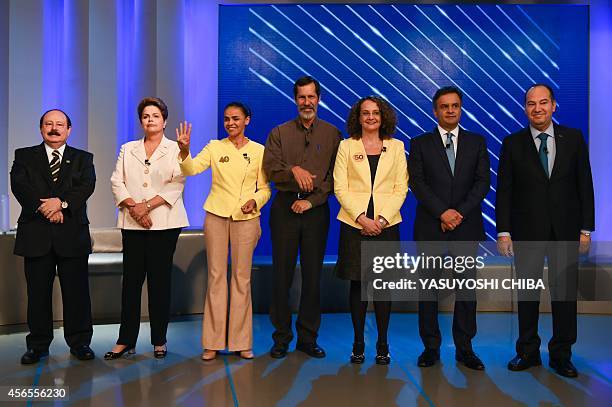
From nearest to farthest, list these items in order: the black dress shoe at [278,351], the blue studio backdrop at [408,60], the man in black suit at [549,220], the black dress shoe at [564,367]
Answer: the black dress shoe at [564,367] < the man in black suit at [549,220] < the black dress shoe at [278,351] < the blue studio backdrop at [408,60]

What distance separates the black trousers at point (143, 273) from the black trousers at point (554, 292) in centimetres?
218

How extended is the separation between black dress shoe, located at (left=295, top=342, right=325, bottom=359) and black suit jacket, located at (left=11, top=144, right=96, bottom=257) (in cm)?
152

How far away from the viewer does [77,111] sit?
672 cm

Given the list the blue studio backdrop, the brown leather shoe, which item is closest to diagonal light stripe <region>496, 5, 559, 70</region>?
the blue studio backdrop

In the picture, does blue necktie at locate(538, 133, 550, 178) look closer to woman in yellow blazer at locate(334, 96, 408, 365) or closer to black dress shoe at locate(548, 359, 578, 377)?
woman in yellow blazer at locate(334, 96, 408, 365)

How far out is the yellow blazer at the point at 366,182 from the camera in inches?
162

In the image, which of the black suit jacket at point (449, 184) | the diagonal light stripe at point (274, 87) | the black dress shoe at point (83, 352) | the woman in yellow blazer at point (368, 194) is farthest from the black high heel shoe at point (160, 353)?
the diagonal light stripe at point (274, 87)

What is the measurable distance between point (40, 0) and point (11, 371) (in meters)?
4.02

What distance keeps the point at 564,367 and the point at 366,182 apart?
1576 millimetres

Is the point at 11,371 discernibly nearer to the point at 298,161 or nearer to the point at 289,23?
the point at 298,161

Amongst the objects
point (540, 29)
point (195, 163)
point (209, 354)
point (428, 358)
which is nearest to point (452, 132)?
point (428, 358)

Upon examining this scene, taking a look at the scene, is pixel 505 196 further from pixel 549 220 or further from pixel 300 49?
pixel 300 49

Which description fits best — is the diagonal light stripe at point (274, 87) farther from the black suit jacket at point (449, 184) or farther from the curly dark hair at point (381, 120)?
the black suit jacket at point (449, 184)


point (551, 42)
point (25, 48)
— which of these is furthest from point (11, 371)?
point (551, 42)
